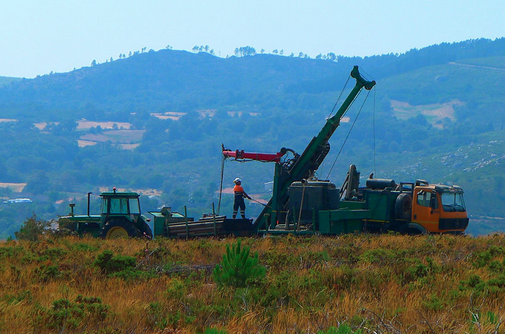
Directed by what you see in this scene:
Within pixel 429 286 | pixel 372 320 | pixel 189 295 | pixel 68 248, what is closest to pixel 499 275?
pixel 429 286

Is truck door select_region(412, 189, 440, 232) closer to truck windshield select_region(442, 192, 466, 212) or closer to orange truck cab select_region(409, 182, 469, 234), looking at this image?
orange truck cab select_region(409, 182, 469, 234)

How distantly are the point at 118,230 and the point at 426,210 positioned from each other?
9.49 m

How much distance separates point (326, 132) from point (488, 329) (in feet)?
56.5

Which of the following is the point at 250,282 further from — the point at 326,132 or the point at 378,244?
the point at 326,132

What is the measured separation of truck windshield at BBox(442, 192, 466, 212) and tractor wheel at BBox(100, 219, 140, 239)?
954cm

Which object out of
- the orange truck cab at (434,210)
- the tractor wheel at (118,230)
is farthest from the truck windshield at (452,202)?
the tractor wheel at (118,230)

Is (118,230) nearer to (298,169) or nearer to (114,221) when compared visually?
(114,221)

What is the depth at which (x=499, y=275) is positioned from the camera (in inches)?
513

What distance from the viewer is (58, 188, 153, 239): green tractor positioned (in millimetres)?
24312

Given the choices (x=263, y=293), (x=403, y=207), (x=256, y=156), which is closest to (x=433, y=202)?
(x=403, y=207)

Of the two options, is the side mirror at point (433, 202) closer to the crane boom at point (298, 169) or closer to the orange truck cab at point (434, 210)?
the orange truck cab at point (434, 210)

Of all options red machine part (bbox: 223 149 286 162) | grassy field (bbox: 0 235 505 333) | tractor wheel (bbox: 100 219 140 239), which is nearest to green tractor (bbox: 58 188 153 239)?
tractor wheel (bbox: 100 219 140 239)

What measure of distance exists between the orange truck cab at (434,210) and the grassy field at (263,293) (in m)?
5.81

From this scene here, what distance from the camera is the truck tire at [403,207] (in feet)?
78.0
